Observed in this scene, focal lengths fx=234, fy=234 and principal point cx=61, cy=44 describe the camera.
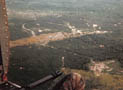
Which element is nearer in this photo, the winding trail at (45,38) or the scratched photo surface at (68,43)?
the scratched photo surface at (68,43)

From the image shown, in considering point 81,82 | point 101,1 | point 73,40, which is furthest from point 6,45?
point 101,1

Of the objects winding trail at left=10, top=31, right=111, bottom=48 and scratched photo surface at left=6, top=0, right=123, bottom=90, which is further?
winding trail at left=10, top=31, right=111, bottom=48

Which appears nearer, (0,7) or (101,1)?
(0,7)

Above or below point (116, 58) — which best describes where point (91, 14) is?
above

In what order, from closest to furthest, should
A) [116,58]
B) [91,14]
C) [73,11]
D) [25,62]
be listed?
[25,62] < [116,58] < [91,14] < [73,11]

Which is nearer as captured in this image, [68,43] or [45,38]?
[68,43]

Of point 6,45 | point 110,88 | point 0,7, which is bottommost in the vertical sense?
point 110,88

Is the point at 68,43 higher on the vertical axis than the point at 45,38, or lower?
lower

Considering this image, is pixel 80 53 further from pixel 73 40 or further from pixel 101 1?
pixel 101 1
